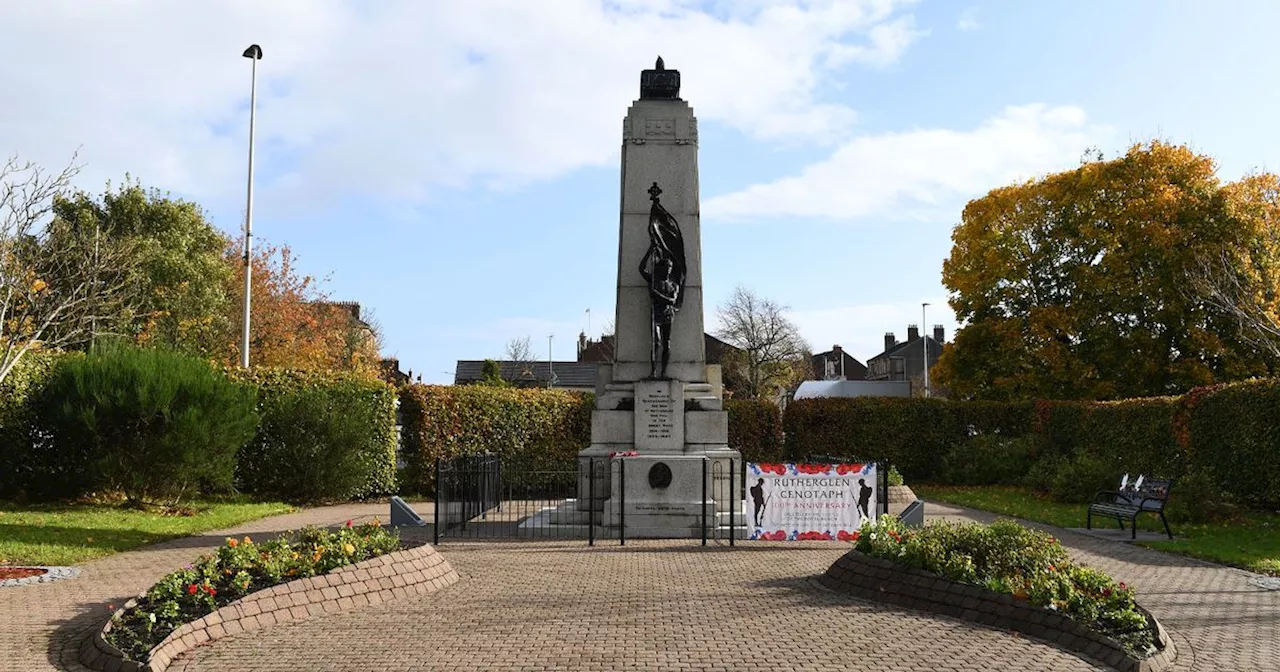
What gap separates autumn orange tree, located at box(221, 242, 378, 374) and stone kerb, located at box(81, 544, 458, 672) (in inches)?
1146

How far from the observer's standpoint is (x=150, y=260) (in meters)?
32.7

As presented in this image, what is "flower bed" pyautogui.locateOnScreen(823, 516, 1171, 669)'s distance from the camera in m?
8.11

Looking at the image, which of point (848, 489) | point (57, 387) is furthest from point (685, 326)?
point (57, 387)

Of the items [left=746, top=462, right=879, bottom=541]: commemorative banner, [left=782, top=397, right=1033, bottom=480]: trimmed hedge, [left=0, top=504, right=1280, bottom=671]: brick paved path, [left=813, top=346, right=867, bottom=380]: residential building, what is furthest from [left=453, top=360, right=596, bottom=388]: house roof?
[left=0, top=504, right=1280, bottom=671]: brick paved path

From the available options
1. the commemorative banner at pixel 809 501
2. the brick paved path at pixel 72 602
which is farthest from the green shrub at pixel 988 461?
the brick paved path at pixel 72 602

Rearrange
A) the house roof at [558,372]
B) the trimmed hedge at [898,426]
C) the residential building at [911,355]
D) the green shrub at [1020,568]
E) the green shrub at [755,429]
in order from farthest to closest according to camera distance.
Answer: the residential building at [911,355] < the house roof at [558,372] < the trimmed hedge at [898,426] < the green shrub at [755,429] < the green shrub at [1020,568]

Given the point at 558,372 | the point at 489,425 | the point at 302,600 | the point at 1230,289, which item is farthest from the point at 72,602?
the point at 558,372

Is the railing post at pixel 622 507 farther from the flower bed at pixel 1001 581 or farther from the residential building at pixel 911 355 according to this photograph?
the residential building at pixel 911 355

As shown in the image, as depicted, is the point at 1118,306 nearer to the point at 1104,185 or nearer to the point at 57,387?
the point at 1104,185

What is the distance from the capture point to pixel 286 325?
4250 centimetres

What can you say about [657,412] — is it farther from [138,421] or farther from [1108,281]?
[1108,281]

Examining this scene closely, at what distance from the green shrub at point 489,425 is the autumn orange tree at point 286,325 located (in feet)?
46.1

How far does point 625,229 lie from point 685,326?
6.19 ft

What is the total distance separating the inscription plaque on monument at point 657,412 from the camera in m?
17.3
